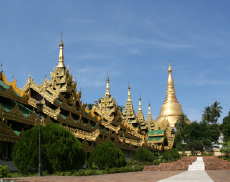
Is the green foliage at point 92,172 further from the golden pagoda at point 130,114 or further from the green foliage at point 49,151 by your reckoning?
the golden pagoda at point 130,114

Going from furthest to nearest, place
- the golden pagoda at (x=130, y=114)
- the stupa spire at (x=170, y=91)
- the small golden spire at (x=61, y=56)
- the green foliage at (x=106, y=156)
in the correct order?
the stupa spire at (x=170, y=91) → the golden pagoda at (x=130, y=114) → the small golden spire at (x=61, y=56) → the green foliage at (x=106, y=156)

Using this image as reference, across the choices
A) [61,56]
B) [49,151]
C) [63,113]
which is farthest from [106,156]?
[61,56]

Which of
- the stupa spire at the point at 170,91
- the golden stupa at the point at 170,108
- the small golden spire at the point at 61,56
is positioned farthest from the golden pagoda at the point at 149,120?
the small golden spire at the point at 61,56

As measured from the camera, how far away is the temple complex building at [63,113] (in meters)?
33.9

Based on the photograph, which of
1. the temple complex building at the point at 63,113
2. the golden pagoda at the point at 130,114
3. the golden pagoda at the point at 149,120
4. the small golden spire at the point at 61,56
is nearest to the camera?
the temple complex building at the point at 63,113

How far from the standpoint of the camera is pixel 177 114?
12450 cm

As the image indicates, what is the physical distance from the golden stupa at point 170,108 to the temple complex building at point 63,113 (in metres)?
30.2

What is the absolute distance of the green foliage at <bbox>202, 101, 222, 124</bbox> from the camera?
355 ft

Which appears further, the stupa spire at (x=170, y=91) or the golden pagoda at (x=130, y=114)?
the stupa spire at (x=170, y=91)

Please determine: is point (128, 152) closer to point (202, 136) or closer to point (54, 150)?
point (202, 136)

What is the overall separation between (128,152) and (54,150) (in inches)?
1720

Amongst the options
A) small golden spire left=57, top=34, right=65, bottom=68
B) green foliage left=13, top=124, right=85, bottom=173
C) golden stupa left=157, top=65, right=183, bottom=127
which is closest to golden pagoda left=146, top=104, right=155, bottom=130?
golden stupa left=157, top=65, right=183, bottom=127

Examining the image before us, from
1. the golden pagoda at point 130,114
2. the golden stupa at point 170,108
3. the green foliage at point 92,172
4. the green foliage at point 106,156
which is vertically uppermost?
the golden stupa at point 170,108

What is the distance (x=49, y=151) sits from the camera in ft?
92.3
